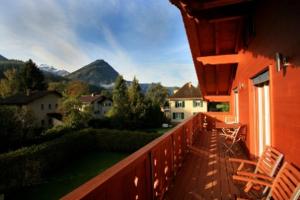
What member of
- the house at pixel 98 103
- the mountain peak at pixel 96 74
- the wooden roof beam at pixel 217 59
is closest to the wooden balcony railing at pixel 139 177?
the wooden roof beam at pixel 217 59

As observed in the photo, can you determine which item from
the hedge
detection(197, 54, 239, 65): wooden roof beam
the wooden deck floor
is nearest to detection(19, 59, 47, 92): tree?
the hedge

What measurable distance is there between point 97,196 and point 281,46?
102 inches

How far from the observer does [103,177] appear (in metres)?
1.71

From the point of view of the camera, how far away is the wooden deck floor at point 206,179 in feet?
11.7

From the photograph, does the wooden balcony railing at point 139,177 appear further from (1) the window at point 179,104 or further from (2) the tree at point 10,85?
(2) the tree at point 10,85

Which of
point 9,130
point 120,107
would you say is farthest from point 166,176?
point 120,107

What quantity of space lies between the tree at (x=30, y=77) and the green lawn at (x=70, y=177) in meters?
36.2

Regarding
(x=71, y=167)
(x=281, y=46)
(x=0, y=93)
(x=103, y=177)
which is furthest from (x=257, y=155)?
(x=0, y=93)

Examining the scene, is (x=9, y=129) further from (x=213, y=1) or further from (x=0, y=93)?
(x=0, y=93)

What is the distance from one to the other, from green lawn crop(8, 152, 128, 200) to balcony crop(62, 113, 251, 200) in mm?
7322

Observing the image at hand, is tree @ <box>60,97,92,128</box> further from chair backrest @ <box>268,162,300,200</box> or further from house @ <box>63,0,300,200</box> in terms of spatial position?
chair backrest @ <box>268,162,300,200</box>

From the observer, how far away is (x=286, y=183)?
93.1 inches

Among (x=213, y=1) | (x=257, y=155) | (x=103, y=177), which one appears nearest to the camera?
(x=103, y=177)

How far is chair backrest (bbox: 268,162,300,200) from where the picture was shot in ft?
7.22
